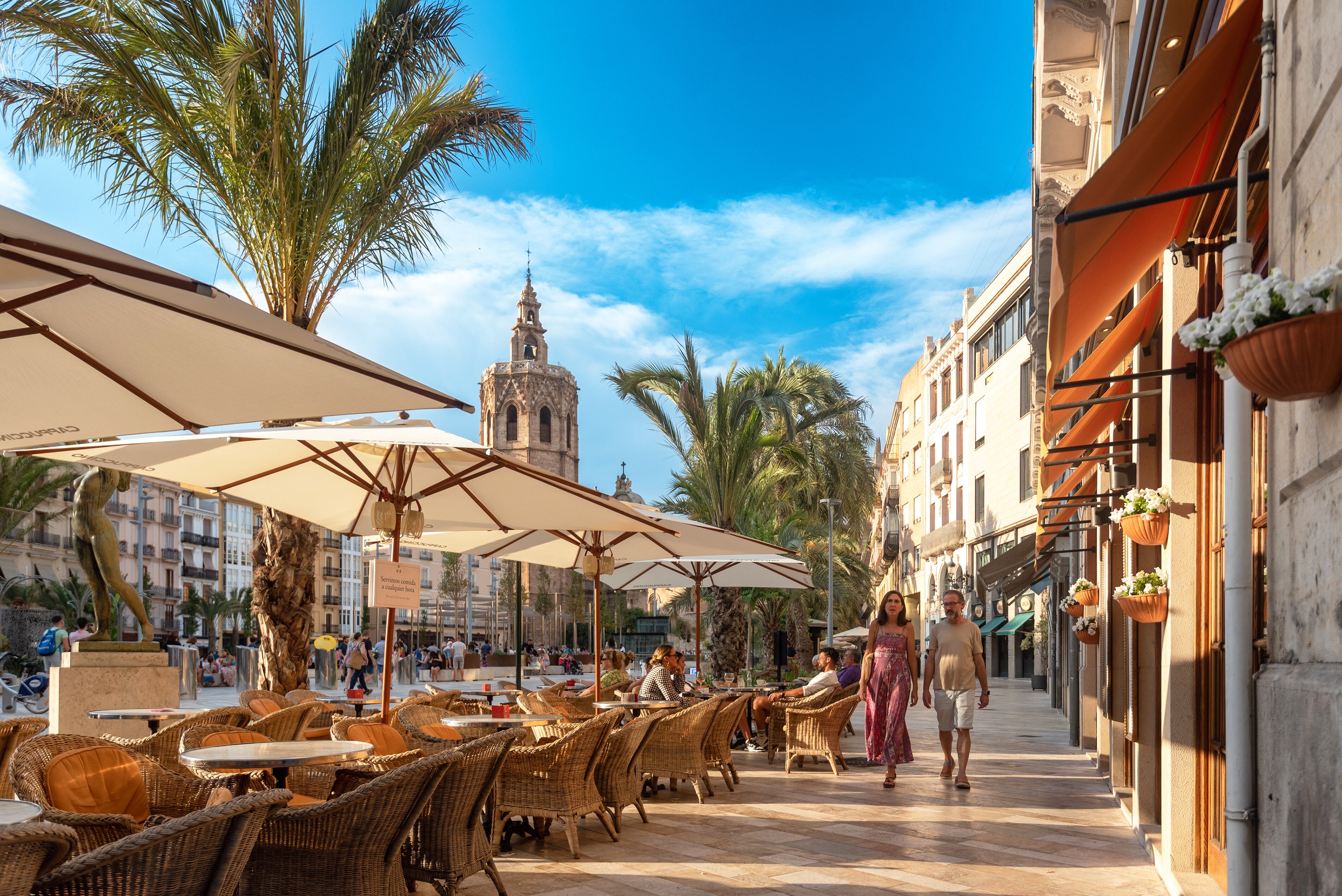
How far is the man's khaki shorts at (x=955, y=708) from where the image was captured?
9.95 metres

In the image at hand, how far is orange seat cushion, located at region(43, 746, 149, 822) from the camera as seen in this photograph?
467 centimetres

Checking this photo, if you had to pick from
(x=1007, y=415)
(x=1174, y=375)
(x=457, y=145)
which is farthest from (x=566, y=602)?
(x=1174, y=375)

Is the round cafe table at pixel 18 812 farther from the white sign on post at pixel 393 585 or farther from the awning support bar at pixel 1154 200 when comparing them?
the awning support bar at pixel 1154 200

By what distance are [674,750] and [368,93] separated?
24.6ft

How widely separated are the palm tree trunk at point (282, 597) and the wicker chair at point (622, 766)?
5.05m

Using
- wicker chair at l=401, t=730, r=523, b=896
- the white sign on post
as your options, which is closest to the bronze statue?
the white sign on post

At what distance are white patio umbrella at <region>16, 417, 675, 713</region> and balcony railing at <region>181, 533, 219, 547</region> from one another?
229ft

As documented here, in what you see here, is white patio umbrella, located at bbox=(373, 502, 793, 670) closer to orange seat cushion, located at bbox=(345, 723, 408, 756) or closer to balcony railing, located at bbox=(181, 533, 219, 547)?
orange seat cushion, located at bbox=(345, 723, 408, 756)

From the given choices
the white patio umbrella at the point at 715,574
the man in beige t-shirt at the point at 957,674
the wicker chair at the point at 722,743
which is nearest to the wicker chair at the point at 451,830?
the wicker chair at the point at 722,743

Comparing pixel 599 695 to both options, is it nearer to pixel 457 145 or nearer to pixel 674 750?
pixel 674 750

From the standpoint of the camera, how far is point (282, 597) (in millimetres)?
11578

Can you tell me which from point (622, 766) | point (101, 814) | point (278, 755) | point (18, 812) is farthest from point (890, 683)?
point (18, 812)

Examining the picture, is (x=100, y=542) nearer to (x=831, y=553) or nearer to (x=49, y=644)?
(x=49, y=644)

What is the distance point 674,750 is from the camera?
891 centimetres
